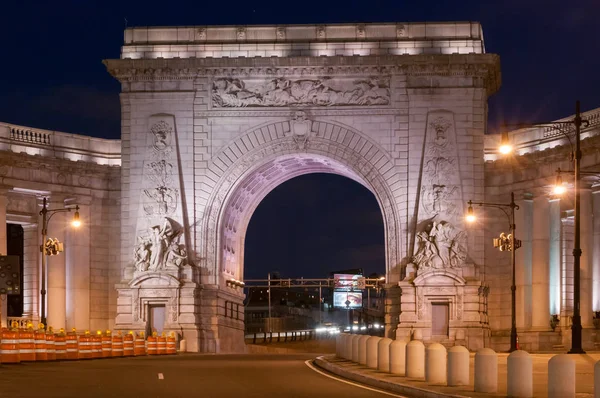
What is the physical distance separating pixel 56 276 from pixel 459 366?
54.4 metres

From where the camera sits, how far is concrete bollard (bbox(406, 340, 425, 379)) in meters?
36.7

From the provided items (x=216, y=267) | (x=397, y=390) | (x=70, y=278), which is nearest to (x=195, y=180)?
(x=216, y=267)

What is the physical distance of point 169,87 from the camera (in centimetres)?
7994

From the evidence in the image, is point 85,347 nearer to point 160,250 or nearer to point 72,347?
point 72,347

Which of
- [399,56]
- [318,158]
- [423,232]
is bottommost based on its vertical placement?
[423,232]

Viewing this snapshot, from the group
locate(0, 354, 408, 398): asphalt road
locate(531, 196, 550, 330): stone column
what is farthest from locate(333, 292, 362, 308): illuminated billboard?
locate(0, 354, 408, 398): asphalt road

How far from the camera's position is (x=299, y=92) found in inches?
3125

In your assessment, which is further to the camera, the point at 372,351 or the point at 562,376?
the point at 372,351

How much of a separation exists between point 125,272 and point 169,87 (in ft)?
40.9

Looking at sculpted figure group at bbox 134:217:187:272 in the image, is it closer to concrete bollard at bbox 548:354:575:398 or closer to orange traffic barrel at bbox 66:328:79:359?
A: orange traffic barrel at bbox 66:328:79:359

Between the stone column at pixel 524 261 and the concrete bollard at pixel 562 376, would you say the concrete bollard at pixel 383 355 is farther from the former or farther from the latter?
the stone column at pixel 524 261

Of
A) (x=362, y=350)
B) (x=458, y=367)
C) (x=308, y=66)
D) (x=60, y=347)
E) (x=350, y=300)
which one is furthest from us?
(x=350, y=300)

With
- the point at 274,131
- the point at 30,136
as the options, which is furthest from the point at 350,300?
the point at 274,131

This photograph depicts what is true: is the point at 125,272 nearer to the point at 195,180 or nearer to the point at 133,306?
the point at 133,306
